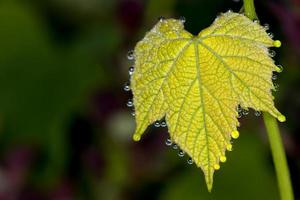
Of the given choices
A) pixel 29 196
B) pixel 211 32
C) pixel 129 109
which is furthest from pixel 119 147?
pixel 211 32

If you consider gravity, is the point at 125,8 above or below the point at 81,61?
above

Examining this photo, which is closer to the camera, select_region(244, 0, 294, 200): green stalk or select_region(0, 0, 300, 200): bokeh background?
select_region(244, 0, 294, 200): green stalk

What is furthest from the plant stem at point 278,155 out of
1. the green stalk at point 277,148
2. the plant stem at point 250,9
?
the plant stem at point 250,9

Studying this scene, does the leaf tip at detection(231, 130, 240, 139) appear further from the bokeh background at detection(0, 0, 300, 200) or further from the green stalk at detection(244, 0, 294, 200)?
the bokeh background at detection(0, 0, 300, 200)

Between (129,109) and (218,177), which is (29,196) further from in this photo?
(218,177)

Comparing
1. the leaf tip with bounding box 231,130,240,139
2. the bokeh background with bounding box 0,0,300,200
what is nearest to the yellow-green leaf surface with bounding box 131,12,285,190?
the leaf tip with bounding box 231,130,240,139

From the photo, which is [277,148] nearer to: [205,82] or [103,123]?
[205,82]

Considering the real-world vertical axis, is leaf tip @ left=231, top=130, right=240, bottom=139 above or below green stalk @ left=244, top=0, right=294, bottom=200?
above
